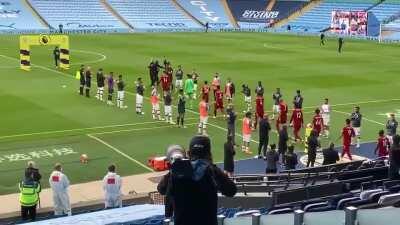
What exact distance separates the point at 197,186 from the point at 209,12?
279 ft

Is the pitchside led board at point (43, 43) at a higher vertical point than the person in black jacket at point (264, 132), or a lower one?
higher

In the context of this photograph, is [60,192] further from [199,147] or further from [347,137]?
[347,137]

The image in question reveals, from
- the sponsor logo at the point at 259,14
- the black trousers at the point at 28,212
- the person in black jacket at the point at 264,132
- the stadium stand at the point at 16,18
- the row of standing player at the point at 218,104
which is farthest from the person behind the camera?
Result: the sponsor logo at the point at 259,14

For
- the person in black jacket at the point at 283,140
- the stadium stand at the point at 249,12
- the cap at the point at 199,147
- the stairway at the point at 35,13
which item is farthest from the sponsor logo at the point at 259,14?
the cap at the point at 199,147

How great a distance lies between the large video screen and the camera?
70706mm

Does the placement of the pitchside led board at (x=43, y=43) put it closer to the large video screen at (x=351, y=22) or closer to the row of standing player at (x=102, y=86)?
the row of standing player at (x=102, y=86)

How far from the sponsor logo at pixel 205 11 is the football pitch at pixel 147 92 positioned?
71.5ft

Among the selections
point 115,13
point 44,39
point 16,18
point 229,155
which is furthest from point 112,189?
point 115,13

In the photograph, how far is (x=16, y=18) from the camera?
76062 mm

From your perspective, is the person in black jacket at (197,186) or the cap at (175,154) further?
the person in black jacket at (197,186)

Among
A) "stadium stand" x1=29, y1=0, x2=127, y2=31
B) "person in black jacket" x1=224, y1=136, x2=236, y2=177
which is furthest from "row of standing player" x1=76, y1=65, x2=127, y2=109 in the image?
"stadium stand" x1=29, y1=0, x2=127, y2=31

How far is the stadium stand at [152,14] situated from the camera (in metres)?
81.2

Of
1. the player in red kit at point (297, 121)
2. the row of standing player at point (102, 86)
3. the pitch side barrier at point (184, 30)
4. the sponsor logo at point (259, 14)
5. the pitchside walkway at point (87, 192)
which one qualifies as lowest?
the pitchside walkway at point (87, 192)

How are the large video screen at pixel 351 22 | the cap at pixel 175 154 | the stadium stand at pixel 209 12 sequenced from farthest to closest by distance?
1. the stadium stand at pixel 209 12
2. the large video screen at pixel 351 22
3. the cap at pixel 175 154
